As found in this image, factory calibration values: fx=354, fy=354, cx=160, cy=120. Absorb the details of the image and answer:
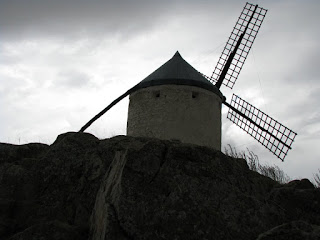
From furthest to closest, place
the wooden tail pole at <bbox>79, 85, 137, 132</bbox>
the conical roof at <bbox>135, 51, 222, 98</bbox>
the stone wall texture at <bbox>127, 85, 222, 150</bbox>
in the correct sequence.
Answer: the wooden tail pole at <bbox>79, 85, 137, 132</bbox>
the conical roof at <bbox>135, 51, 222, 98</bbox>
the stone wall texture at <bbox>127, 85, 222, 150</bbox>

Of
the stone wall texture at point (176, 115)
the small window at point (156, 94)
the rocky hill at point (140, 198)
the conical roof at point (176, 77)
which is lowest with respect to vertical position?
the rocky hill at point (140, 198)

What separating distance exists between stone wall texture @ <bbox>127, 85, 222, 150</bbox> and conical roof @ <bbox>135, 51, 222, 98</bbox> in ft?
0.46

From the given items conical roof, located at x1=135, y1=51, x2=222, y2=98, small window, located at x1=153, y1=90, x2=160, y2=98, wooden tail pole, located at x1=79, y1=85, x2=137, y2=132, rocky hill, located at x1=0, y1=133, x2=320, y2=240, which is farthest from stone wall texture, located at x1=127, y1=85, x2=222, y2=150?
rocky hill, located at x1=0, y1=133, x2=320, y2=240

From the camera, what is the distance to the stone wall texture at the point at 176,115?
937cm

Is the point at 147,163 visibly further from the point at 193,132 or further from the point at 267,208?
the point at 193,132

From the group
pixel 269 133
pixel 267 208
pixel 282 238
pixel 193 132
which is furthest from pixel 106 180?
pixel 269 133

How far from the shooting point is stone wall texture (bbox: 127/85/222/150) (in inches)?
369

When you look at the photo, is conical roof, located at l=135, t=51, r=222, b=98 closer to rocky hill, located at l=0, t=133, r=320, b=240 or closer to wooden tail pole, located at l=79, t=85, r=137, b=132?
wooden tail pole, located at l=79, t=85, r=137, b=132

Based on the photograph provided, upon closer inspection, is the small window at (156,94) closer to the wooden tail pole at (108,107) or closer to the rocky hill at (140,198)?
the wooden tail pole at (108,107)

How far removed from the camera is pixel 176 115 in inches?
371

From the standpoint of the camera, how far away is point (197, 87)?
388 inches

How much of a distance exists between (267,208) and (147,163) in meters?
1.22

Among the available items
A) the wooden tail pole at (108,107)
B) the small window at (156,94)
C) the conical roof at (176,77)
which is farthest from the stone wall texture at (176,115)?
the wooden tail pole at (108,107)

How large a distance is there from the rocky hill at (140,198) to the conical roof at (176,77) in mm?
5319
